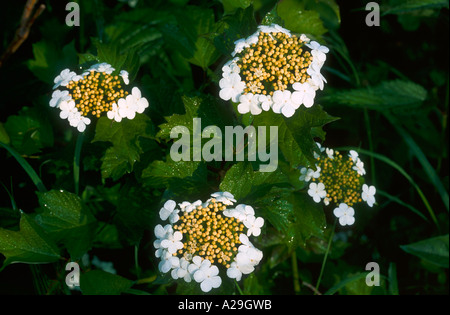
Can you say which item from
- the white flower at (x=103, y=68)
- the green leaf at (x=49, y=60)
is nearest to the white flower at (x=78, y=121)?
the white flower at (x=103, y=68)

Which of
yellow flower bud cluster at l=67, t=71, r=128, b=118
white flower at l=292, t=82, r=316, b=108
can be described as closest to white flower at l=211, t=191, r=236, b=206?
white flower at l=292, t=82, r=316, b=108

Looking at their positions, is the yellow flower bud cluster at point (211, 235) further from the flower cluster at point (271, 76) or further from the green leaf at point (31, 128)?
the green leaf at point (31, 128)

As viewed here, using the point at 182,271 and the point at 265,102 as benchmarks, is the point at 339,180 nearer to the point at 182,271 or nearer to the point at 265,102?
the point at 265,102

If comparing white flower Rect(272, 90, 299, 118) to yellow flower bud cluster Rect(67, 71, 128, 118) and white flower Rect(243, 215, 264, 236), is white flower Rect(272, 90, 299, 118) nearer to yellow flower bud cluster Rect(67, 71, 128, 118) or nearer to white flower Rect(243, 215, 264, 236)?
white flower Rect(243, 215, 264, 236)

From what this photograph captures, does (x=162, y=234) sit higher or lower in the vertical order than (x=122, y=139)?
lower

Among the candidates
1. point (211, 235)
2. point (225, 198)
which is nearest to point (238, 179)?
point (225, 198)
